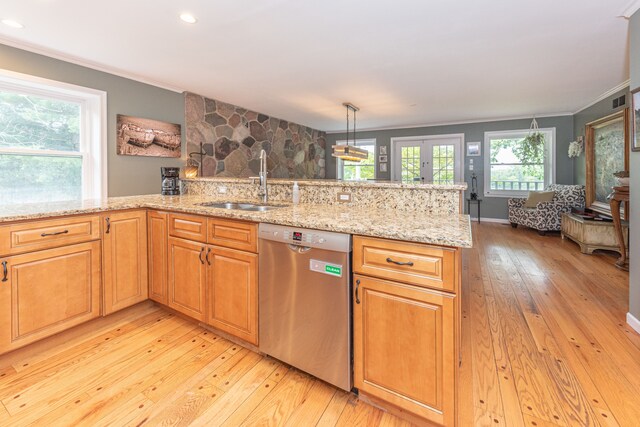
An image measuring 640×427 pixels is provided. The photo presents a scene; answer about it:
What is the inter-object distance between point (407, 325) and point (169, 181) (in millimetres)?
2854

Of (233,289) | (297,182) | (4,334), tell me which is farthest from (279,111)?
(4,334)

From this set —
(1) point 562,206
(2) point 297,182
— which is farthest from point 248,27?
(1) point 562,206

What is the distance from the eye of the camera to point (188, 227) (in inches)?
82.6

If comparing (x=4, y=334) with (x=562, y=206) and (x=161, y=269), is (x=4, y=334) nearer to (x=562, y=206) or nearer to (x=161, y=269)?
(x=161, y=269)

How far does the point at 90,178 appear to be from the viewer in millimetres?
3244

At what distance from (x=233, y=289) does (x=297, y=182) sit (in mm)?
971

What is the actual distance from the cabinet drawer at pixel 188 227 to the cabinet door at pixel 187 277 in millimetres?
41

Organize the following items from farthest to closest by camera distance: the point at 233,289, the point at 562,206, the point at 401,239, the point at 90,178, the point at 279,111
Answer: the point at 279,111 < the point at 562,206 < the point at 90,178 < the point at 233,289 < the point at 401,239

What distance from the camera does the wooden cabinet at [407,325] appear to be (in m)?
1.21

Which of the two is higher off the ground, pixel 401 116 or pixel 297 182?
pixel 401 116

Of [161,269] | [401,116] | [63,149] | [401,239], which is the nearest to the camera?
[401,239]

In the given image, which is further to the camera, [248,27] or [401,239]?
[248,27]

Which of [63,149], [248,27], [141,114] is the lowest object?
[63,149]

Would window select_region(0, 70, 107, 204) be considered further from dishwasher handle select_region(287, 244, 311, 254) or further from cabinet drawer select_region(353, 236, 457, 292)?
cabinet drawer select_region(353, 236, 457, 292)
